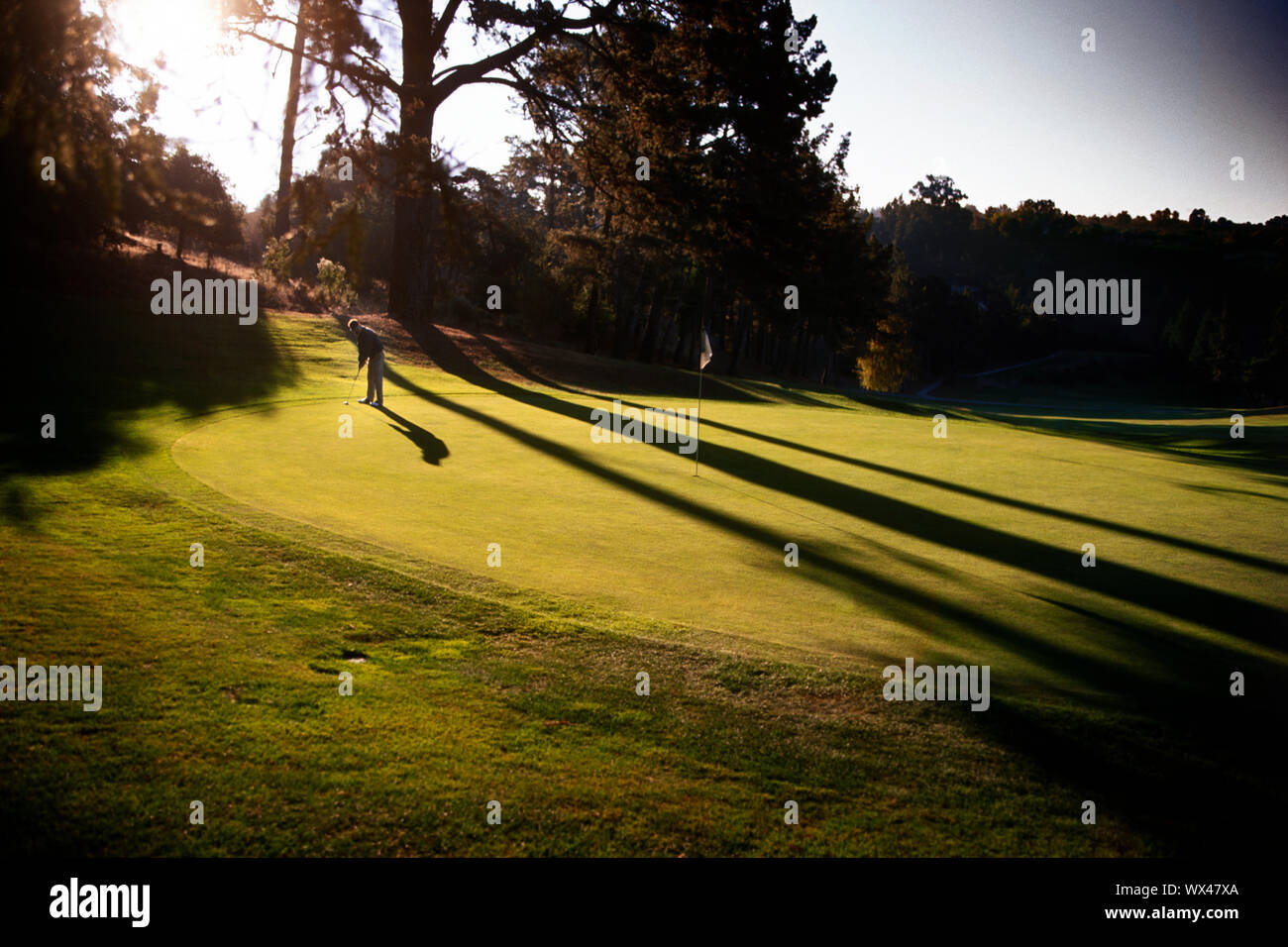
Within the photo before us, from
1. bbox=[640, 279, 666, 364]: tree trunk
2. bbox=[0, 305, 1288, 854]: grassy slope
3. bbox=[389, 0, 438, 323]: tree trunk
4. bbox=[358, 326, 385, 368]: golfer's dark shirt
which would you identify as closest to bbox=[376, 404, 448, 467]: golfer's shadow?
bbox=[0, 305, 1288, 854]: grassy slope

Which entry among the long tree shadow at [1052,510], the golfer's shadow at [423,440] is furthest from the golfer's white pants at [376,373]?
the long tree shadow at [1052,510]

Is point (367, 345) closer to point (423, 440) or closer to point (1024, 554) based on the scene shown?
point (423, 440)

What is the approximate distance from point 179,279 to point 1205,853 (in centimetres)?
3201

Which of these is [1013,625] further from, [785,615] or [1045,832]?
[1045,832]

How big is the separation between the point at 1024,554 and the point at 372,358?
14.2 metres

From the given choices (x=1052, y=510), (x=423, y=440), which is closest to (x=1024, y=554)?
(x=1052, y=510)

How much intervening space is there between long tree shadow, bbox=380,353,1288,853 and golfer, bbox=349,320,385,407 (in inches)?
533

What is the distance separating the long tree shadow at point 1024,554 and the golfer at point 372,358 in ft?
24.4

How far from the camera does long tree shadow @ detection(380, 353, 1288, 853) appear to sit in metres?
3.94

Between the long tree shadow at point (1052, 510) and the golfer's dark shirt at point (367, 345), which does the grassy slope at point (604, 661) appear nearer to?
the long tree shadow at point (1052, 510)

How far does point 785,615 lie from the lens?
6.14m

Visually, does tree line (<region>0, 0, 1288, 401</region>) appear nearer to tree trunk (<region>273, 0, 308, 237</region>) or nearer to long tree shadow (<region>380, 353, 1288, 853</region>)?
tree trunk (<region>273, 0, 308, 237</region>)

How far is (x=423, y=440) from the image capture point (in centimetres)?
1312

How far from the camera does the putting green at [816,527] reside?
6148 millimetres
